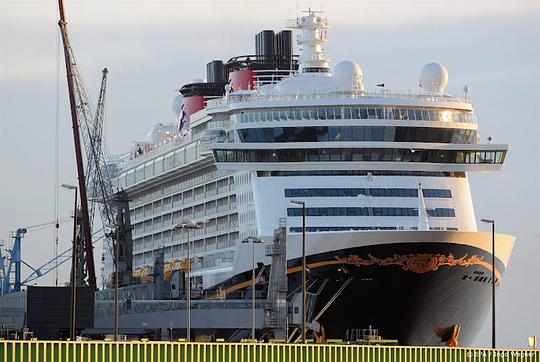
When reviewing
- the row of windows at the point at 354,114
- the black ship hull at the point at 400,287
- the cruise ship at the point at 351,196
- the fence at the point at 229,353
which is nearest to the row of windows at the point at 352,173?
the cruise ship at the point at 351,196

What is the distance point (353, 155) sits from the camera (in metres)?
84.9

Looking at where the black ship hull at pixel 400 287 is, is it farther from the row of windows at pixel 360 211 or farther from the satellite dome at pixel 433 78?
the satellite dome at pixel 433 78

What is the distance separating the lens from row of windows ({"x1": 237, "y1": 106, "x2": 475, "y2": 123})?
85.7 m

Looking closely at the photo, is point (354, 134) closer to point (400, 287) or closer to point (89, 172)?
point (400, 287)

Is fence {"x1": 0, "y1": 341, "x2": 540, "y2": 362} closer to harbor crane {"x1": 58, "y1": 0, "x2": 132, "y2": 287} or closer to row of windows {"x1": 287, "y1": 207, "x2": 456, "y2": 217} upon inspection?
row of windows {"x1": 287, "y1": 207, "x2": 456, "y2": 217}

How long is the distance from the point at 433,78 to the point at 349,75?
4.30 meters

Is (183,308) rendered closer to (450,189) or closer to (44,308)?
(44,308)

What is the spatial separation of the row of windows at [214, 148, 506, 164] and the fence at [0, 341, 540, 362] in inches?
1109

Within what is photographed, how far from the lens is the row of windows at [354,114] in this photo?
85688 millimetres

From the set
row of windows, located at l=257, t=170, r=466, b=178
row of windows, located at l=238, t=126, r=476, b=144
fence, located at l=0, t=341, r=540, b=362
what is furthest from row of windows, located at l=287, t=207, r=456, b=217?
fence, located at l=0, t=341, r=540, b=362

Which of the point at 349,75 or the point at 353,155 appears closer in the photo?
the point at 353,155

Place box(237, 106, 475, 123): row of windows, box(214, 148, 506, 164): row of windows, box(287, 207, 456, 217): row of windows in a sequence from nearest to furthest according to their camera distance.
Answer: box(287, 207, 456, 217): row of windows → box(214, 148, 506, 164): row of windows → box(237, 106, 475, 123): row of windows

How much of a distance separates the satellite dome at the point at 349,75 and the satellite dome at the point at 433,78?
3.15 metres

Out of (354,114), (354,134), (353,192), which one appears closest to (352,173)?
(353,192)
